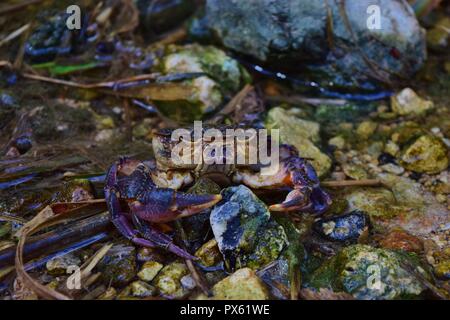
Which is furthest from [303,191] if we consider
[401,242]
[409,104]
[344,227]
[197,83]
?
[409,104]

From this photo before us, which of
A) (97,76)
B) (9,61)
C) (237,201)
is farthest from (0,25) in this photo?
(237,201)

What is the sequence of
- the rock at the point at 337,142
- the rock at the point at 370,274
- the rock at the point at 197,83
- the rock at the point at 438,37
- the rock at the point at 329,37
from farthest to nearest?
1. the rock at the point at 438,37
2. the rock at the point at 329,37
3. the rock at the point at 197,83
4. the rock at the point at 337,142
5. the rock at the point at 370,274

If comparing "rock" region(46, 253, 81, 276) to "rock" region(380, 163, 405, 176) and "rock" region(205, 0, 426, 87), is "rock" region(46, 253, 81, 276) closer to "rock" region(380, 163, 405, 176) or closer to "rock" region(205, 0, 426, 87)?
"rock" region(380, 163, 405, 176)

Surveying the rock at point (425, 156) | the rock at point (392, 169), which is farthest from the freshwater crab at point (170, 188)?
the rock at point (425, 156)

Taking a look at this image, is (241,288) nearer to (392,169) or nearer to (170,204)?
(170,204)

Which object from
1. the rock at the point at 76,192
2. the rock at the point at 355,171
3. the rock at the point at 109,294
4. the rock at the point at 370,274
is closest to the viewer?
the rock at the point at 370,274

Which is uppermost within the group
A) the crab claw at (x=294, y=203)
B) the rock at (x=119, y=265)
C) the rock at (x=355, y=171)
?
the crab claw at (x=294, y=203)

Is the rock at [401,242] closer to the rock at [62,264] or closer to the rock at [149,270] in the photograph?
the rock at [149,270]
